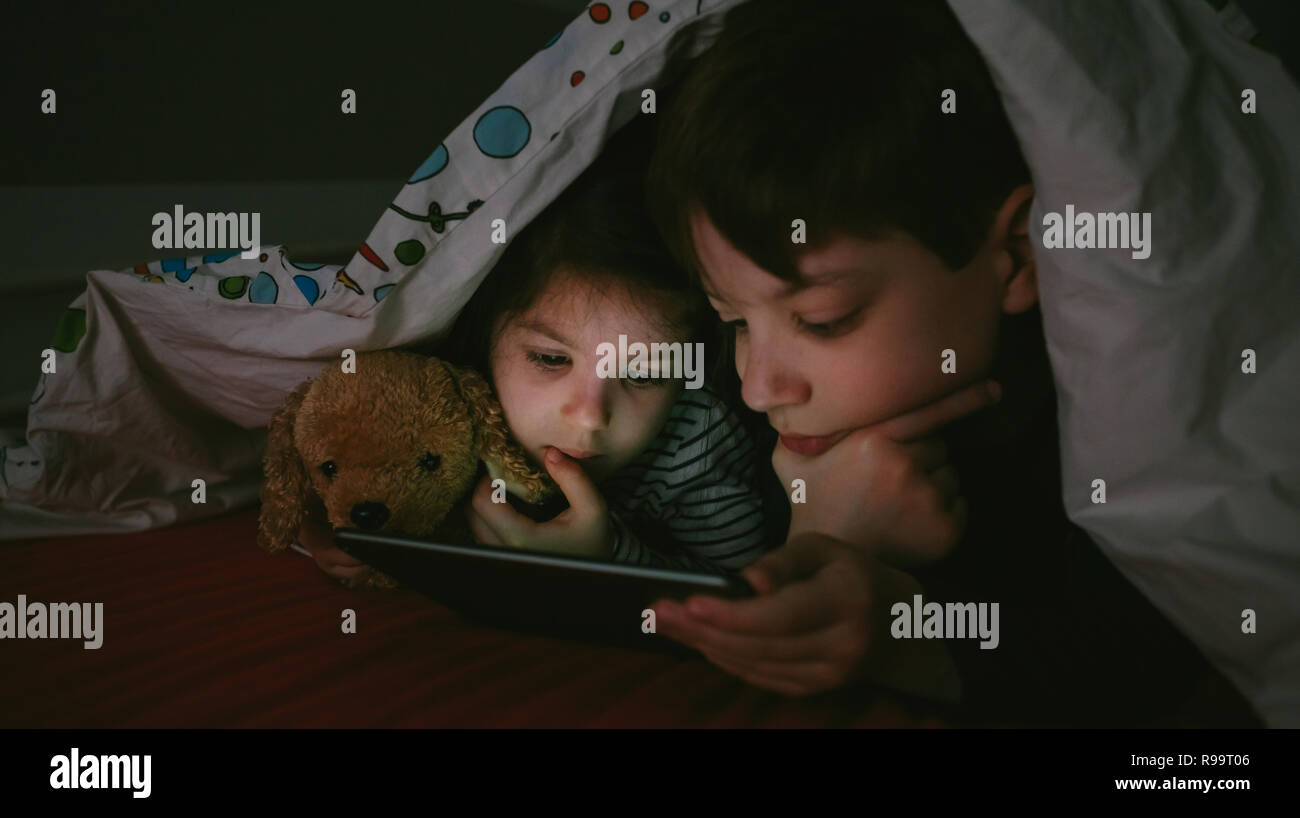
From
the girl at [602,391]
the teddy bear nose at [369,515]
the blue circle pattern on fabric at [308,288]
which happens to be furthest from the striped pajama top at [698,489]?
the blue circle pattern on fabric at [308,288]

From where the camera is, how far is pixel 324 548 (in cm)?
89

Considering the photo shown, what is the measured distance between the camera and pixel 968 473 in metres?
0.76

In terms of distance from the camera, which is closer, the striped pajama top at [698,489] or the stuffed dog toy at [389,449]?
the stuffed dog toy at [389,449]

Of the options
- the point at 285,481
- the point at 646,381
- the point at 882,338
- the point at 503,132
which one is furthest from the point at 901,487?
the point at 285,481

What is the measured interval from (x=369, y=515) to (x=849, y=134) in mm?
501

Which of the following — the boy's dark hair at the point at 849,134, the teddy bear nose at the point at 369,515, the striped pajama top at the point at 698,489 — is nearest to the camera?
the boy's dark hair at the point at 849,134

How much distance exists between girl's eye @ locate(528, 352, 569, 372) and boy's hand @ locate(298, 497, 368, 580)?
0.90ft

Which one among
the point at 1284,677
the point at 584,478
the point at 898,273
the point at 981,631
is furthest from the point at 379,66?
the point at 1284,677

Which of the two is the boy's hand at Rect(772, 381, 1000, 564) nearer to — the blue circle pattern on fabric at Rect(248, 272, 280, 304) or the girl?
the girl

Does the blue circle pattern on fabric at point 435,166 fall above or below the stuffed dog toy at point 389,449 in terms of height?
above

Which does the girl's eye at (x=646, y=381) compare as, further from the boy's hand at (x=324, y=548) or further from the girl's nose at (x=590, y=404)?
the boy's hand at (x=324, y=548)

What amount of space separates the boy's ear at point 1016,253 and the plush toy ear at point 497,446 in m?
0.44

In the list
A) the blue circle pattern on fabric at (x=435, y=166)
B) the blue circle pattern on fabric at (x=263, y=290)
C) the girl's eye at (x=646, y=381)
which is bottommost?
the girl's eye at (x=646, y=381)

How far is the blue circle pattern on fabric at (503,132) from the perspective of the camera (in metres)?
0.77
